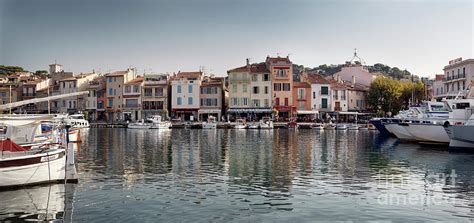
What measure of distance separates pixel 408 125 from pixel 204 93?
46945 millimetres

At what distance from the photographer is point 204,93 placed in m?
86.6

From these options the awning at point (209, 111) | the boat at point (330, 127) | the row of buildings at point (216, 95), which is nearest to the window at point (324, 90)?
the row of buildings at point (216, 95)

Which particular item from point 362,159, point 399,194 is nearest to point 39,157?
point 399,194

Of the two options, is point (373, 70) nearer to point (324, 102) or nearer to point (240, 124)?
point (324, 102)

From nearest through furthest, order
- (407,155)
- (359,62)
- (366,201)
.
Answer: (366,201)
(407,155)
(359,62)

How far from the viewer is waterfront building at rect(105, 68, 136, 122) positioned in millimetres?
92062

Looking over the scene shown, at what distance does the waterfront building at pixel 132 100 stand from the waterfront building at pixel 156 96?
1.02 m

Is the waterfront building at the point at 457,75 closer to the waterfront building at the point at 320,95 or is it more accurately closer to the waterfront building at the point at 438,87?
the waterfront building at the point at 438,87

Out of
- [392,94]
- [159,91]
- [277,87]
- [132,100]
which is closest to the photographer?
[392,94]

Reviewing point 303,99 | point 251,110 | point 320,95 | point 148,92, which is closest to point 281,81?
→ point 303,99

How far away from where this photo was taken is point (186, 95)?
283 feet

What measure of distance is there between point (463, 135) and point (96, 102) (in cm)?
7569

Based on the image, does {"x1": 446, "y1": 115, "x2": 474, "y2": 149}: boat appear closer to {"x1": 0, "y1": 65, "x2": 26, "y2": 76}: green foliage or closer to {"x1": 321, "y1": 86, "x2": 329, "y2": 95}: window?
{"x1": 321, "y1": 86, "x2": 329, "y2": 95}: window

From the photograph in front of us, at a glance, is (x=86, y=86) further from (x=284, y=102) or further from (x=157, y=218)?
(x=157, y=218)
